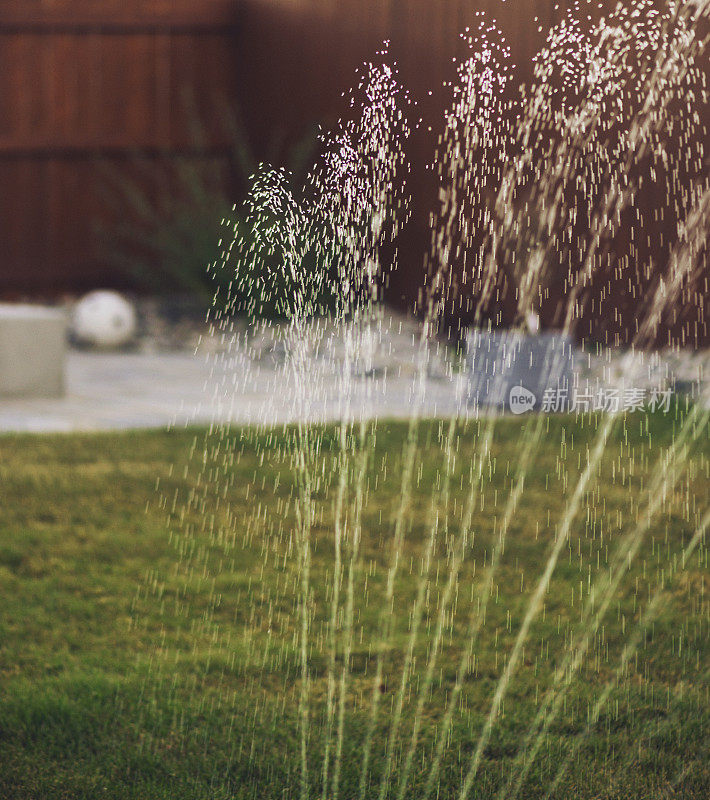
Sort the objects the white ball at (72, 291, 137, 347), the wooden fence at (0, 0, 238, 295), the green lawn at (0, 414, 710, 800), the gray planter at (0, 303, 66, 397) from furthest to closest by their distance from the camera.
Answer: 1. the wooden fence at (0, 0, 238, 295)
2. the white ball at (72, 291, 137, 347)
3. the gray planter at (0, 303, 66, 397)
4. the green lawn at (0, 414, 710, 800)

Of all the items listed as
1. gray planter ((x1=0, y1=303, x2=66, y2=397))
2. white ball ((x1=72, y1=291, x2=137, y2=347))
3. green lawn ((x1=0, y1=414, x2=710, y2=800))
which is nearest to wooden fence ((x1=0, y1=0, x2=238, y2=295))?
white ball ((x1=72, y1=291, x2=137, y2=347))

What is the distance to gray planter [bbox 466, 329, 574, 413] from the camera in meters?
5.15

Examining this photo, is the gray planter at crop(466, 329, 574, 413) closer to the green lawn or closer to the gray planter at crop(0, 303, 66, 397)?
the green lawn

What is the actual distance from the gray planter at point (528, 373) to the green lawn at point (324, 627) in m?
0.76

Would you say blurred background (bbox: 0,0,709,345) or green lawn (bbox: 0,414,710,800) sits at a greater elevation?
blurred background (bbox: 0,0,709,345)

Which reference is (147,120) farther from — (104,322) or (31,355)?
(31,355)

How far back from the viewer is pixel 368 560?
326 cm

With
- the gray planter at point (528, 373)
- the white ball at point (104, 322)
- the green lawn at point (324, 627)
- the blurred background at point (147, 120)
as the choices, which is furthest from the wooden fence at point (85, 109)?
the green lawn at point (324, 627)

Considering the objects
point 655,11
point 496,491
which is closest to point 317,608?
point 496,491

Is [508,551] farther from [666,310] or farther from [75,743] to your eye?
[666,310]

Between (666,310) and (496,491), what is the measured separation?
257 cm

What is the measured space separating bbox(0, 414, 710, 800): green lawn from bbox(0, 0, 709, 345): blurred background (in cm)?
435

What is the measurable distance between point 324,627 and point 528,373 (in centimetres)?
257

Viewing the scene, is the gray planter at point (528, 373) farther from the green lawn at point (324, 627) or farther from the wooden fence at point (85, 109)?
the wooden fence at point (85, 109)
